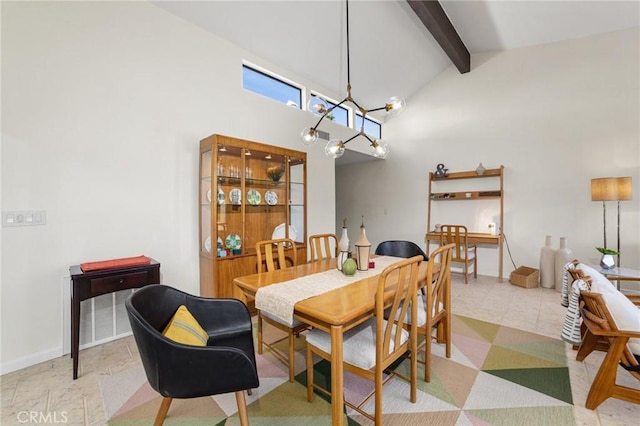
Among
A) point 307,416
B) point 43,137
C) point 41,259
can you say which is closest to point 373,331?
point 307,416

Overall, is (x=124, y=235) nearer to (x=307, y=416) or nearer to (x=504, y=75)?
(x=307, y=416)

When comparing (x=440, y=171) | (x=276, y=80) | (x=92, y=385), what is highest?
(x=276, y=80)

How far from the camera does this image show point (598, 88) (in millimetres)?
3994

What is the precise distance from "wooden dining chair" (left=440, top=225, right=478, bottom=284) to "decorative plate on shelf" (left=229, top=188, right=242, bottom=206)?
3.30m

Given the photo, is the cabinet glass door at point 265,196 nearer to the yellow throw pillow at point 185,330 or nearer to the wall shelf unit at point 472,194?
the yellow throw pillow at point 185,330

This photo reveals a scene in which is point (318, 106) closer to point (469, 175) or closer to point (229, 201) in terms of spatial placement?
point (229, 201)

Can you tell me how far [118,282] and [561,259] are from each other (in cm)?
531

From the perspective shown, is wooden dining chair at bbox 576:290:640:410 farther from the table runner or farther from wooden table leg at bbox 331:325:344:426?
wooden table leg at bbox 331:325:344:426

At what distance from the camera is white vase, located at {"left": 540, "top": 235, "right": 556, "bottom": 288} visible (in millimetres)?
4078

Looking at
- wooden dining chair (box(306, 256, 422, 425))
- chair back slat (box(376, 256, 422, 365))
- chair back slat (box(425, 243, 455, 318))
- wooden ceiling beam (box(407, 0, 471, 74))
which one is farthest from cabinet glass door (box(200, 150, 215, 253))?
wooden ceiling beam (box(407, 0, 471, 74))

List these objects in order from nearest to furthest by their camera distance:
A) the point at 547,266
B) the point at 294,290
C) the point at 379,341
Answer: the point at 379,341 → the point at 294,290 → the point at 547,266

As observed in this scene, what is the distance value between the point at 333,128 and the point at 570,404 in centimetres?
419

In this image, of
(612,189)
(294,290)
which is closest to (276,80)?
(294,290)

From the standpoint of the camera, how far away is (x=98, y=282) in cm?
210
